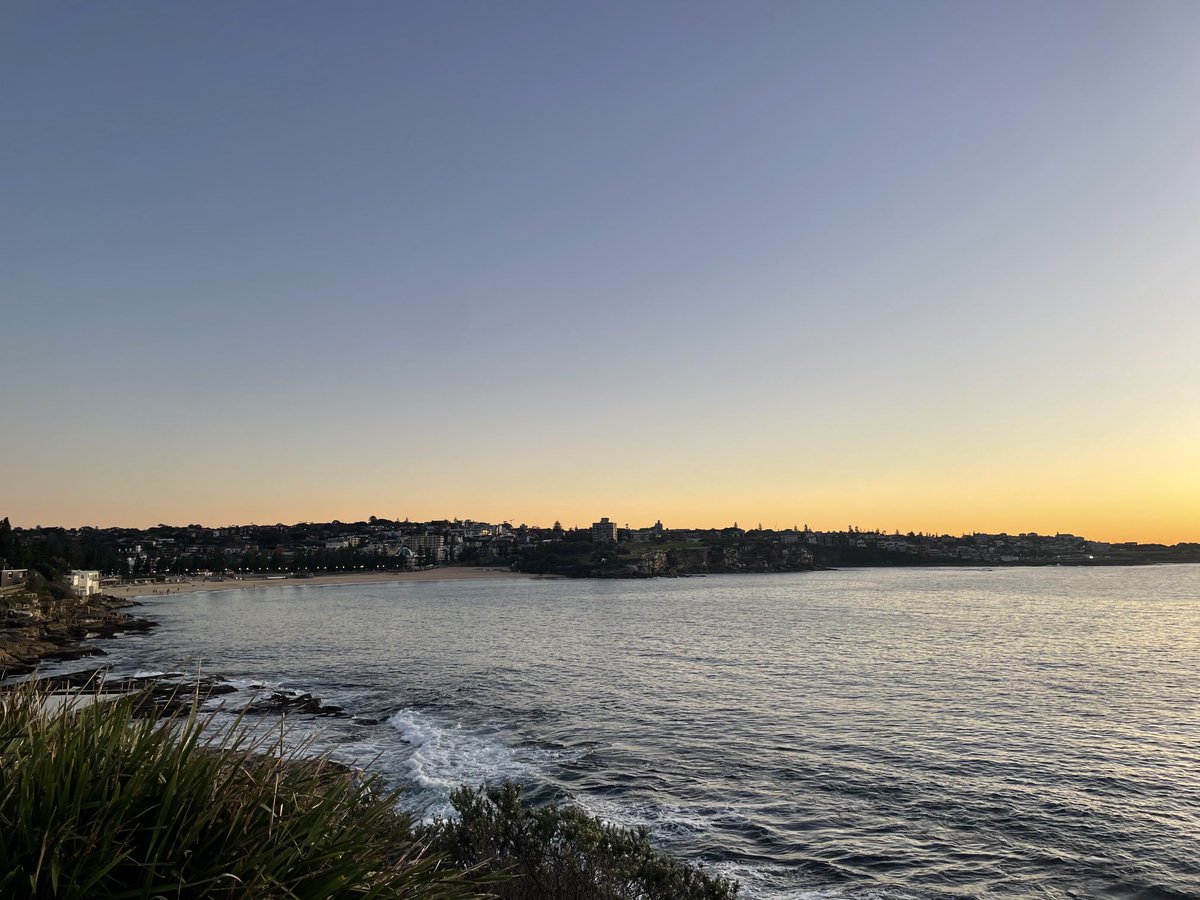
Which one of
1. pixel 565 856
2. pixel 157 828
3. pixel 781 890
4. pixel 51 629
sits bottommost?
pixel 51 629

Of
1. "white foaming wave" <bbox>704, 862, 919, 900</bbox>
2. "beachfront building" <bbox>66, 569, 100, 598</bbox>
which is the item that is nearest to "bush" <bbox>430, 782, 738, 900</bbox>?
"white foaming wave" <bbox>704, 862, 919, 900</bbox>

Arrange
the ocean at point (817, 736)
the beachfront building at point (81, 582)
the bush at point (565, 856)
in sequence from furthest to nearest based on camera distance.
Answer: the beachfront building at point (81, 582), the ocean at point (817, 736), the bush at point (565, 856)

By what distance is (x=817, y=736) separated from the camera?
31344mm

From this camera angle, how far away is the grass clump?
15.0 feet

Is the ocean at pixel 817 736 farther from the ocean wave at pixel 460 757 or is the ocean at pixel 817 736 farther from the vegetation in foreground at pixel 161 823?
the vegetation in foreground at pixel 161 823

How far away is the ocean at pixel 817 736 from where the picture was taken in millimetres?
19406

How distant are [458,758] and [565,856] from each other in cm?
1638

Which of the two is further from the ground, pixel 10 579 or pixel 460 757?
pixel 10 579

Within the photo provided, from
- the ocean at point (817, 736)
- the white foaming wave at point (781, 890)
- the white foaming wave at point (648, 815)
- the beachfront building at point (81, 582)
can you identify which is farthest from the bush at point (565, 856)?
the beachfront building at point (81, 582)

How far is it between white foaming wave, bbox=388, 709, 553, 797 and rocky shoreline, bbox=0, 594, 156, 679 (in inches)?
985

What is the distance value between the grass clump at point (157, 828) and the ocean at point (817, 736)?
32.9 inches

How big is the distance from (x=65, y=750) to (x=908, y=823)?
22332 millimetres

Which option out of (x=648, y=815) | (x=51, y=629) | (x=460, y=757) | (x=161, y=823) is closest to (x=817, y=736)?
(x=648, y=815)

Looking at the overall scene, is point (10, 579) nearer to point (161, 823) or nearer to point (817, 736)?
point (817, 736)
